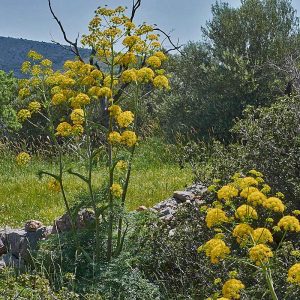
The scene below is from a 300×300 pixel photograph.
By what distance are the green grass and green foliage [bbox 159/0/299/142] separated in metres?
2.47

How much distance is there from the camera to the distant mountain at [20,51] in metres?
101

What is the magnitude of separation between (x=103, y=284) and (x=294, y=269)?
2.06m

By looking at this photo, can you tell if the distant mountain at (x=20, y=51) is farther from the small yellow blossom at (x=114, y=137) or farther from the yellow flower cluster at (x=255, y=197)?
the yellow flower cluster at (x=255, y=197)

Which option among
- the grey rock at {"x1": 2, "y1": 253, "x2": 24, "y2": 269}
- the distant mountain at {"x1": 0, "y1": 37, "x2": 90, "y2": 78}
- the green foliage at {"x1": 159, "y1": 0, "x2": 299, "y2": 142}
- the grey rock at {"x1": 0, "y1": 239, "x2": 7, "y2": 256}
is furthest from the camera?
the distant mountain at {"x1": 0, "y1": 37, "x2": 90, "y2": 78}

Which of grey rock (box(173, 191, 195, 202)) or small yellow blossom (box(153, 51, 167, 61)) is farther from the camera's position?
grey rock (box(173, 191, 195, 202))

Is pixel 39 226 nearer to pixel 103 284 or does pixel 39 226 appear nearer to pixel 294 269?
pixel 103 284

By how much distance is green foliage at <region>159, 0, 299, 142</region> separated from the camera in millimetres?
12703

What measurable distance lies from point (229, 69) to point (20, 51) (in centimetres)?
10051

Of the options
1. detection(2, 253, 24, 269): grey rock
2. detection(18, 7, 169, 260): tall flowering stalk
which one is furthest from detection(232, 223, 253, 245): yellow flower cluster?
detection(2, 253, 24, 269): grey rock

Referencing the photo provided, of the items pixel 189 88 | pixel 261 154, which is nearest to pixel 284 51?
pixel 189 88

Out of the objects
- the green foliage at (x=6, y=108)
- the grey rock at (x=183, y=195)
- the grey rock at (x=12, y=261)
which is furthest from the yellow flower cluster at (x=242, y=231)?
the green foliage at (x=6, y=108)

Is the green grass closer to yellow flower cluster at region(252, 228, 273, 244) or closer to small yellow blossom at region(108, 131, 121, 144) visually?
small yellow blossom at region(108, 131, 121, 144)

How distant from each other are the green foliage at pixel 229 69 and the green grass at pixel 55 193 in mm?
2468

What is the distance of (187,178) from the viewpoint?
8570mm
